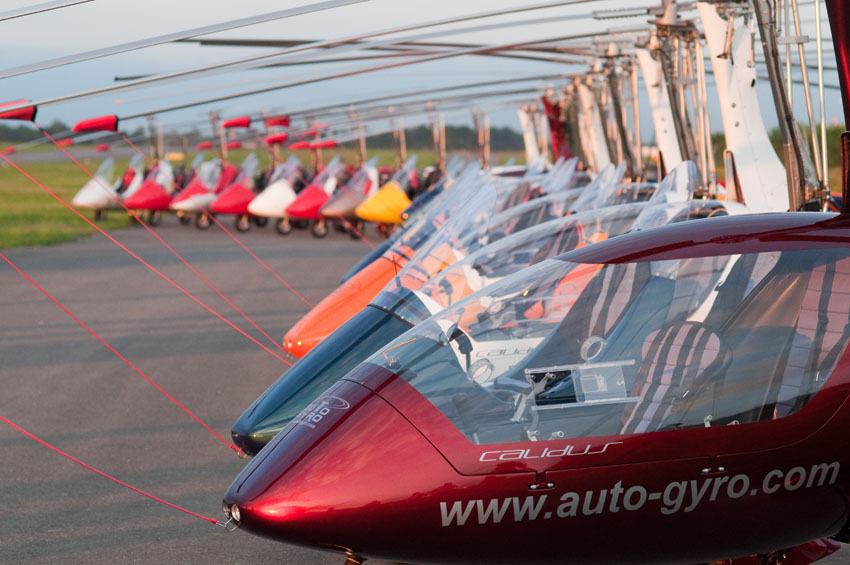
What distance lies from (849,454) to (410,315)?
8.44 ft

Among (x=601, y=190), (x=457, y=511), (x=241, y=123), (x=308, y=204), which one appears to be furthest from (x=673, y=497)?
(x=308, y=204)

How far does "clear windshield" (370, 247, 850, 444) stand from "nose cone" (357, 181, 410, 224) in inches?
583

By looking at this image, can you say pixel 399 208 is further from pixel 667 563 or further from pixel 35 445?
pixel 667 563

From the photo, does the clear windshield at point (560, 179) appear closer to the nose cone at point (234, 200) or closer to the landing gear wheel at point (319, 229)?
the landing gear wheel at point (319, 229)

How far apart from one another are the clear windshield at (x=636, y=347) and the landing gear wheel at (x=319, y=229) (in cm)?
1718

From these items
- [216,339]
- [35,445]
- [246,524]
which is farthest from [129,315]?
[246,524]

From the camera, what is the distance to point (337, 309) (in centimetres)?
684

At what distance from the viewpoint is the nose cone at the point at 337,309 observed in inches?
257

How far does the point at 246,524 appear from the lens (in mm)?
3297

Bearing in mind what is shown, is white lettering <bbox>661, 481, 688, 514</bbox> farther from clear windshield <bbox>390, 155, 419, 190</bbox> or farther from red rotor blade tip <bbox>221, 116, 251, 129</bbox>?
clear windshield <bbox>390, 155, 419, 190</bbox>

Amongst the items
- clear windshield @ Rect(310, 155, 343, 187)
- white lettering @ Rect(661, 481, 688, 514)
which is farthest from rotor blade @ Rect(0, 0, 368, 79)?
clear windshield @ Rect(310, 155, 343, 187)

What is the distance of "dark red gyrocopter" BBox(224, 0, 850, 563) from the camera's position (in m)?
3.23

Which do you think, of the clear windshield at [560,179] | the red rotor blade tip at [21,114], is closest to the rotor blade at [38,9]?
the red rotor blade tip at [21,114]

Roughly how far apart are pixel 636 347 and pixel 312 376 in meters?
2.05
